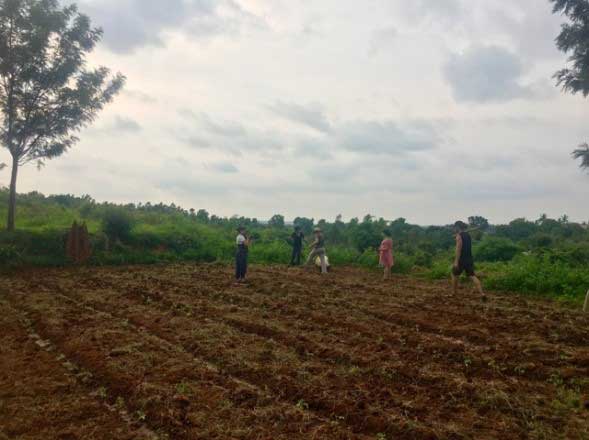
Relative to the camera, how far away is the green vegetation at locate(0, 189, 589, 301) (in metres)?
14.6

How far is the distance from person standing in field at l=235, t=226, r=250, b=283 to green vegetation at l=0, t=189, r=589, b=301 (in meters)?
6.79

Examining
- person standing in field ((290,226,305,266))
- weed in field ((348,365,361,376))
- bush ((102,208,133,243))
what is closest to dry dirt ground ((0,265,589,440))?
weed in field ((348,365,361,376))

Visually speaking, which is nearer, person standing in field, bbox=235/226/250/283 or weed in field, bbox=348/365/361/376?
weed in field, bbox=348/365/361/376

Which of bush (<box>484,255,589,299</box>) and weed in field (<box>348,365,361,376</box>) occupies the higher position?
bush (<box>484,255,589,299</box>)

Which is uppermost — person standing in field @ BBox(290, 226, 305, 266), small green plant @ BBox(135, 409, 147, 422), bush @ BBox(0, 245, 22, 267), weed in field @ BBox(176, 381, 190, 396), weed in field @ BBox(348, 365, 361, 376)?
person standing in field @ BBox(290, 226, 305, 266)

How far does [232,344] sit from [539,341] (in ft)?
14.8

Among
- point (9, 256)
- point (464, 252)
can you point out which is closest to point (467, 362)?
point (464, 252)

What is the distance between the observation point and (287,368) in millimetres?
Result: 6246

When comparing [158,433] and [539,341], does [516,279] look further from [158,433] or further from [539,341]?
[158,433]

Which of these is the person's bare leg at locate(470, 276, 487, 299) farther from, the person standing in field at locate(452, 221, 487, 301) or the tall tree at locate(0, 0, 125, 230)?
the tall tree at locate(0, 0, 125, 230)

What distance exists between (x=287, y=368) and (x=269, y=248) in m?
16.4

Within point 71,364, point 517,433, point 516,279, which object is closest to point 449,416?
point 517,433

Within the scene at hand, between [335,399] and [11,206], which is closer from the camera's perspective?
[335,399]

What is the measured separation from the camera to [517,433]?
4.62m
